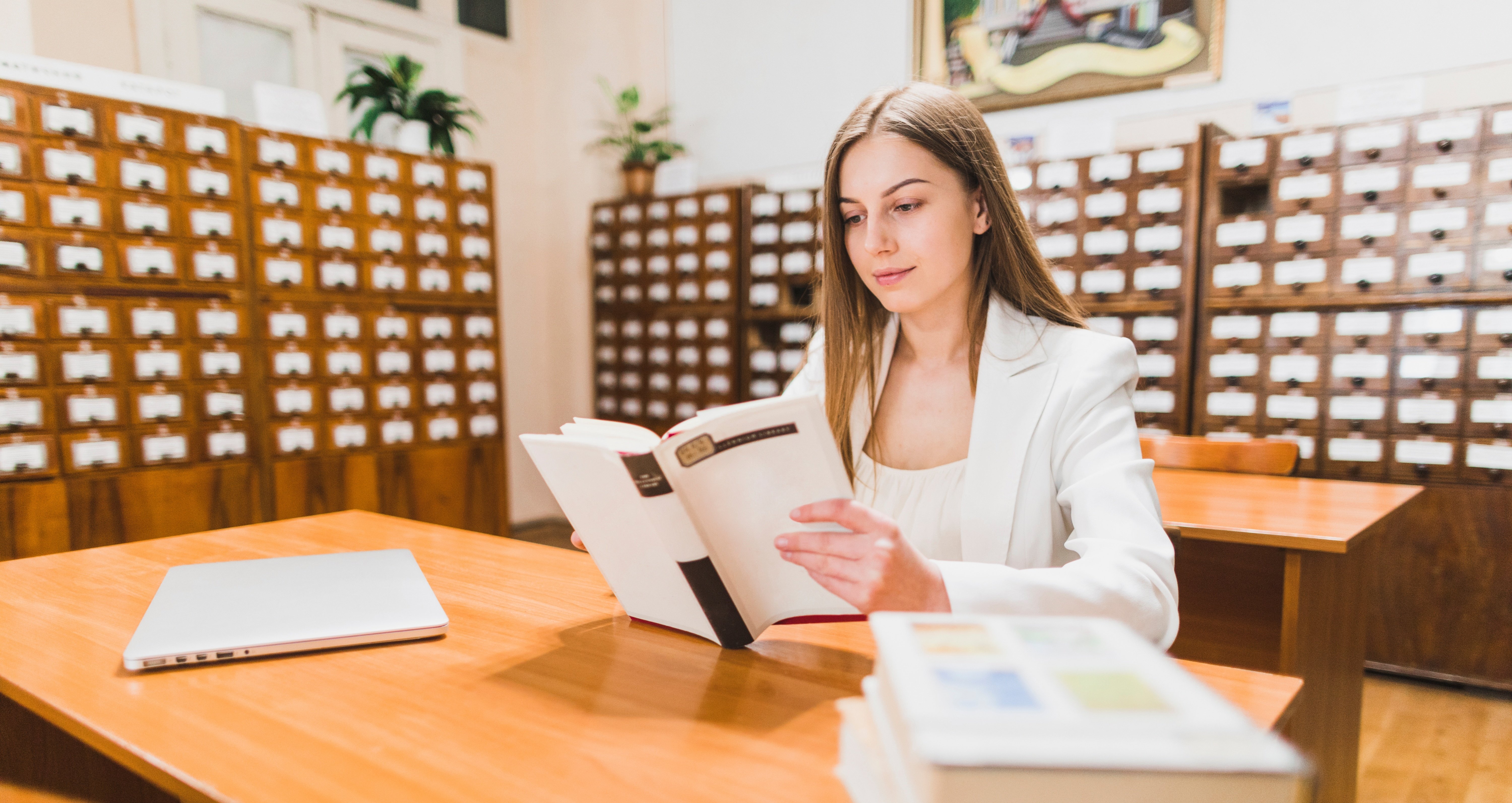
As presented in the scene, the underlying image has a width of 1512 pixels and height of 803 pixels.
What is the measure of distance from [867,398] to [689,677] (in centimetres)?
68

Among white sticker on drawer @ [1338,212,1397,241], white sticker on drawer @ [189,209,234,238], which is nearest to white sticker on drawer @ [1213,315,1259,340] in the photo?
white sticker on drawer @ [1338,212,1397,241]

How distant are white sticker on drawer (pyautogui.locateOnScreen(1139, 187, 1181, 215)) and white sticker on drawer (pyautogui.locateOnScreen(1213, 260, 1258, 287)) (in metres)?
0.27

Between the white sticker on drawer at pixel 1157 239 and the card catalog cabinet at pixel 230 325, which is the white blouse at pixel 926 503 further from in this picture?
the card catalog cabinet at pixel 230 325

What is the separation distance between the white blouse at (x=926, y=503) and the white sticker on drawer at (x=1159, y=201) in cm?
243

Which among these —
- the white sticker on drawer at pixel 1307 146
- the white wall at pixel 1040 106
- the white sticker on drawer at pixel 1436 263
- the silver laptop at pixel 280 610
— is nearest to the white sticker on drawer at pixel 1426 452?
the white sticker on drawer at pixel 1436 263

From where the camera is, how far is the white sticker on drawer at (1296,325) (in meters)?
2.98

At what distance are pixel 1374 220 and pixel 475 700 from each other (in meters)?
3.26

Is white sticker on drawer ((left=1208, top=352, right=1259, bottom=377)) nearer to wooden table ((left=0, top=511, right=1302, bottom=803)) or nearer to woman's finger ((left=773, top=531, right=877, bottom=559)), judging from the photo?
wooden table ((left=0, top=511, right=1302, bottom=803))

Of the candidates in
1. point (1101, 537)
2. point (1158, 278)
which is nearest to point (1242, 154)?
point (1158, 278)

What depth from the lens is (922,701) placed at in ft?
1.39

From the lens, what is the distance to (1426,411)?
2.82 m

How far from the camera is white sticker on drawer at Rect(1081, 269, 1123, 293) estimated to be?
3.35 m

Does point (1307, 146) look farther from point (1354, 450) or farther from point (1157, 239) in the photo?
point (1354, 450)

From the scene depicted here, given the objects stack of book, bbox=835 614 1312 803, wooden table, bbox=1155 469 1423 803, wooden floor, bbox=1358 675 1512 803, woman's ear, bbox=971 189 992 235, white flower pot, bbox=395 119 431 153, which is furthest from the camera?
white flower pot, bbox=395 119 431 153
